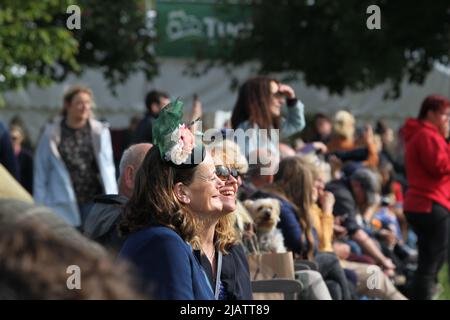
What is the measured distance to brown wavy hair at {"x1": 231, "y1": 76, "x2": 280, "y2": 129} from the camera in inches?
312

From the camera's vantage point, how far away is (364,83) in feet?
74.1

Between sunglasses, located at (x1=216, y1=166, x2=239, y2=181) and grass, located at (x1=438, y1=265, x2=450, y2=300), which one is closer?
sunglasses, located at (x1=216, y1=166, x2=239, y2=181)

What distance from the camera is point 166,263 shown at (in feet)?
13.6

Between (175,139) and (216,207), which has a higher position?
(175,139)

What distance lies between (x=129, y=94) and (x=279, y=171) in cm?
1839

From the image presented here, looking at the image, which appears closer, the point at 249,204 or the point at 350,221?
the point at 249,204

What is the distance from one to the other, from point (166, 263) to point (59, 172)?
5584mm

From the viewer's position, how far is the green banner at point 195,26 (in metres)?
24.5

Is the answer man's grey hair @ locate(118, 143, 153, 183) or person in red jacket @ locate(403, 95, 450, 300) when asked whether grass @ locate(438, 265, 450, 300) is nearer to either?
person in red jacket @ locate(403, 95, 450, 300)

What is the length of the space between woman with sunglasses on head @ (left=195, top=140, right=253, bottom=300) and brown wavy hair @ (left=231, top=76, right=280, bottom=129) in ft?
8.88

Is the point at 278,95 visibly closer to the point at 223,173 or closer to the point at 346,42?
the point at 223,173

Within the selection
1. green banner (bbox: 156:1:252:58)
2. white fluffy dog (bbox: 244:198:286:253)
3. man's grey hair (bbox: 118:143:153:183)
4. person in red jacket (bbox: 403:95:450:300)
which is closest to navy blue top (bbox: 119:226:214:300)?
man's grey hair (bbox: 118:143:153:183)

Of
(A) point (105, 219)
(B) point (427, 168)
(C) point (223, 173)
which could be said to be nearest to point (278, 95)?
(B) point (427, 168)
